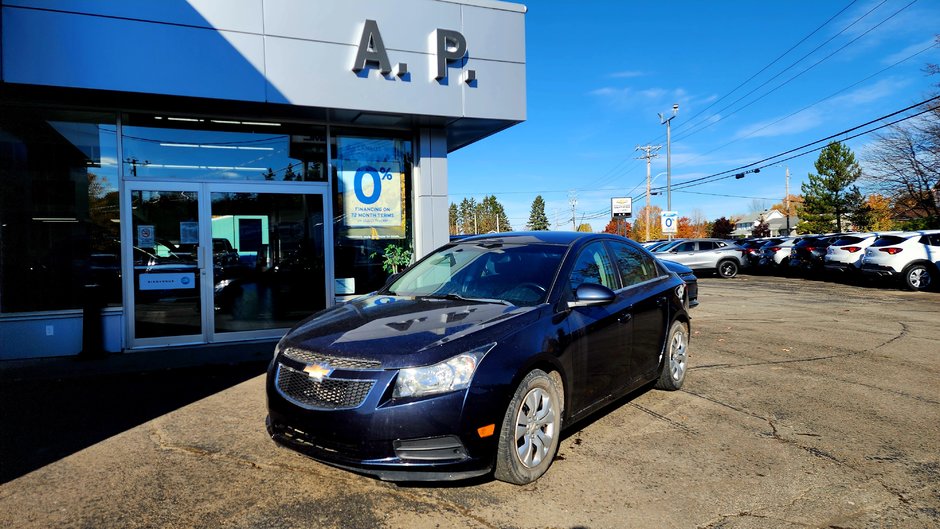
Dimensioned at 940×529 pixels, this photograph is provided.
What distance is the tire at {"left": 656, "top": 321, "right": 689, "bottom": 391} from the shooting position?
17.4 feet

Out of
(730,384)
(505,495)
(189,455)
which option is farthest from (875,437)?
(189,455)

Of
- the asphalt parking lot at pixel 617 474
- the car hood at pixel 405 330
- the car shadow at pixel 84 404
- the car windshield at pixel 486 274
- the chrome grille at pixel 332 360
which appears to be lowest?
the asphalt parking lot at pixel 617 474

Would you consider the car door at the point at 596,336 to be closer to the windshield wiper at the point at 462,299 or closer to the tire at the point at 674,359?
the windshield wiper at the point at 462,299

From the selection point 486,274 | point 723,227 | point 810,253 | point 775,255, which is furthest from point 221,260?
point 723,227

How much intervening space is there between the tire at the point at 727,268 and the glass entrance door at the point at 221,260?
19404 millimetres

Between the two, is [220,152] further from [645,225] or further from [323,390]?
[645,225]

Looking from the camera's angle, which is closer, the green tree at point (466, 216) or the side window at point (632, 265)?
the side window at point (632, 265)

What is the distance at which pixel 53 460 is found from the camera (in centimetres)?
397

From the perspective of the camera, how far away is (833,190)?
56.9 meters

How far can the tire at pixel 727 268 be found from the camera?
933 inches

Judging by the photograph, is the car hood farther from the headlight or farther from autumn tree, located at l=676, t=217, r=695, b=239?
autumn tree, located at l=676, t=217, r=695, b=239

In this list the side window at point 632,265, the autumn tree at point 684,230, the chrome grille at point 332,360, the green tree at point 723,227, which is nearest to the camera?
the chrome grille at point 332,360

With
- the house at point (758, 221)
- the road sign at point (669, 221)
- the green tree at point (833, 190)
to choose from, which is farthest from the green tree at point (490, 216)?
the road sign at point (669, 221)

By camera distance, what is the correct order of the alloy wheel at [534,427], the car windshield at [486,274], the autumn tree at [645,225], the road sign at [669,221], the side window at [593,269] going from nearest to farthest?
1. the alloy wheel at [534,427]
2. the car windshield at [486,274]
3. the side window at [593,269]
4. the road sign at [669,221]
5. the autumn tree at [645,225]
